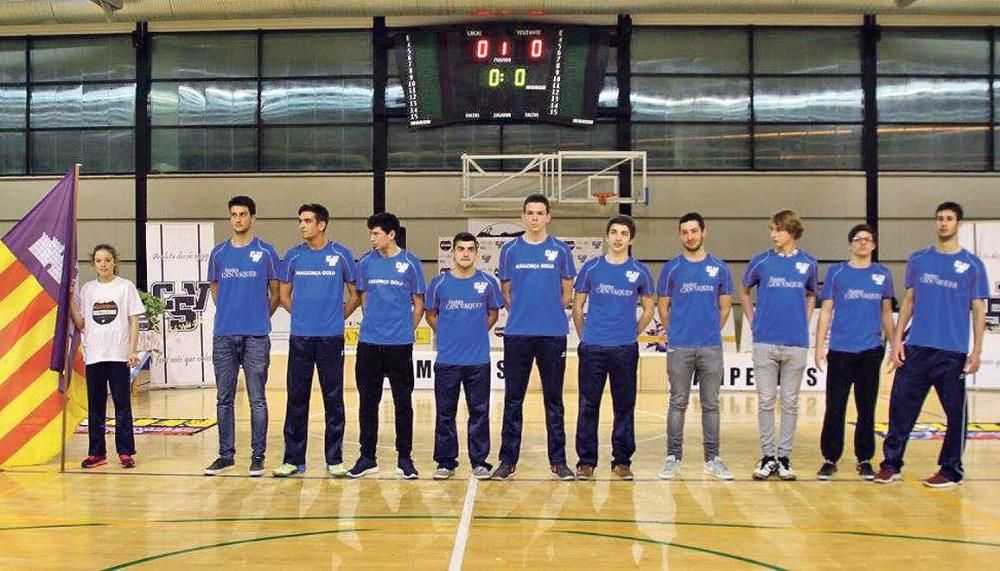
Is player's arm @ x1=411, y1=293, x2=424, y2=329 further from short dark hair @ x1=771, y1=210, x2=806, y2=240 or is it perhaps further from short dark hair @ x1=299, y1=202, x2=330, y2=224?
short dark hair @ x1=771, y1=210, x2=806, y2=240

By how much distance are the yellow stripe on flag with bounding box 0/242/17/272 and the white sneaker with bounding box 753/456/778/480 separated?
5.72 meters

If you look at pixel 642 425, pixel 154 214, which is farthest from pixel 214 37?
pixel 642 425

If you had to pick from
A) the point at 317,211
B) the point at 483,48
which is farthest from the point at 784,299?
the point at 483,48

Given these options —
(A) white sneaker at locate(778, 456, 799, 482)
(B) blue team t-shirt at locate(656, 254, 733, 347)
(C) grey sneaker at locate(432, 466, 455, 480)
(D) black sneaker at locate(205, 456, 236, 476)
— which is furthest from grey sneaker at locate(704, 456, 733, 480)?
(D) black sneaker at locate(205, 456, 236, 476)

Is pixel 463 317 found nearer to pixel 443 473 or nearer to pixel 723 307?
pixel 443 473

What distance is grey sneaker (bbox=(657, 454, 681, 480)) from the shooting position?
629cm

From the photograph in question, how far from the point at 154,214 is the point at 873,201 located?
12536 millimetres

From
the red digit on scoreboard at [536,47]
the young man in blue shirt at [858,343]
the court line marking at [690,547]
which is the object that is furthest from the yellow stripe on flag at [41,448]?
the red digit on scoreboard at [536,47]

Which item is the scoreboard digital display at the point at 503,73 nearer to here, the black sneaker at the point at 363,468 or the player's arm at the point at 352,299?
the player's arm at the point at 352,299

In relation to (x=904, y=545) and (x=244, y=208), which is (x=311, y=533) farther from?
(x=904, y=545)

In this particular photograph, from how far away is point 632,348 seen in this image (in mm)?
6254

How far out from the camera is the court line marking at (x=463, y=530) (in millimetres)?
4295

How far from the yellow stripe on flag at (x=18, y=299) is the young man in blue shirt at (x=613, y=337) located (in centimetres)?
413

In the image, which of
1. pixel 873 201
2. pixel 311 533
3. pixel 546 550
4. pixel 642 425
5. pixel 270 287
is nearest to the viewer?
pixel 546 550
